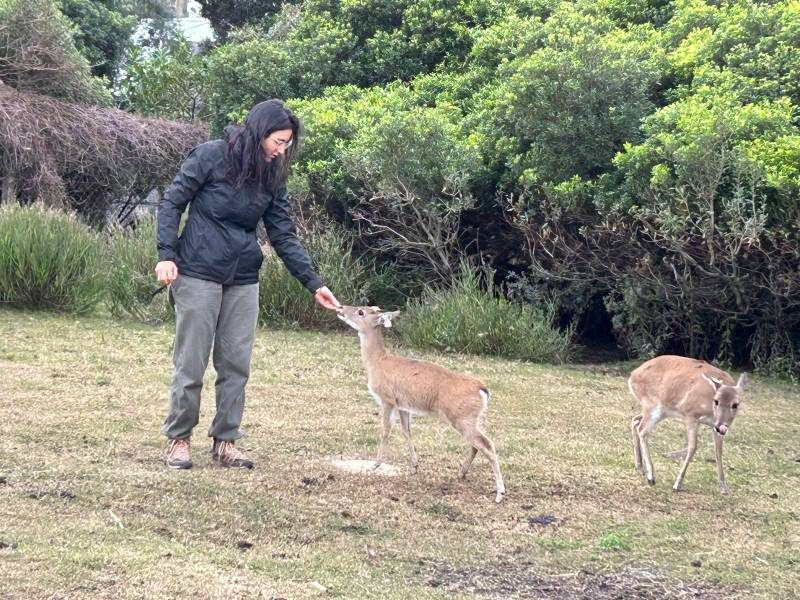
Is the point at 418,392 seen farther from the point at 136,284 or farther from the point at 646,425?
the point at 136,284

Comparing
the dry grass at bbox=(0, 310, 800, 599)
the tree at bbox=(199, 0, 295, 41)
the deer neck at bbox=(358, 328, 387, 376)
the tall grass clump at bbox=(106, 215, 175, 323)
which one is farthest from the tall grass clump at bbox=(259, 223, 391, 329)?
the tree at bbox=(199, 0, 295, 41)

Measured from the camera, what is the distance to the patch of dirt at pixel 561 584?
519 cm

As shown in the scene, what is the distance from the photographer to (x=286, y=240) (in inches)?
278

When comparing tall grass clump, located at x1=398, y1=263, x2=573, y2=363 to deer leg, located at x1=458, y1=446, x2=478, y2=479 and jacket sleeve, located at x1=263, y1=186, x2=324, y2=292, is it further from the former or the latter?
jacket sleeve, located at x1=263, y1=186, x2=324, y2=292

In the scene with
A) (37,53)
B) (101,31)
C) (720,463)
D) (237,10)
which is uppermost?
(237,10)

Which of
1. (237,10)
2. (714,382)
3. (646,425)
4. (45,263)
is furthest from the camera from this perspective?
(237,10)

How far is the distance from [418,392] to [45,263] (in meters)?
8.34

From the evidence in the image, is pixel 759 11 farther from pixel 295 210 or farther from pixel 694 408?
pixel 694 408

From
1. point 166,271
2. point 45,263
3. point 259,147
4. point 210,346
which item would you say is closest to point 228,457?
point 210,346

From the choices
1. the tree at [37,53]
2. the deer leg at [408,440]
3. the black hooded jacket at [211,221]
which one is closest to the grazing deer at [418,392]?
the deer leg at [408,440]

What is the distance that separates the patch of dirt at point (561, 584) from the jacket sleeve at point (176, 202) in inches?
95.6

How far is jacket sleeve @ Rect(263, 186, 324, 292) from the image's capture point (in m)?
7.02

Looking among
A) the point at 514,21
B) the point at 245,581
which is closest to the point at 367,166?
the point at 514,21

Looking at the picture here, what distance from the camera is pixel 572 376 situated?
1217cm
